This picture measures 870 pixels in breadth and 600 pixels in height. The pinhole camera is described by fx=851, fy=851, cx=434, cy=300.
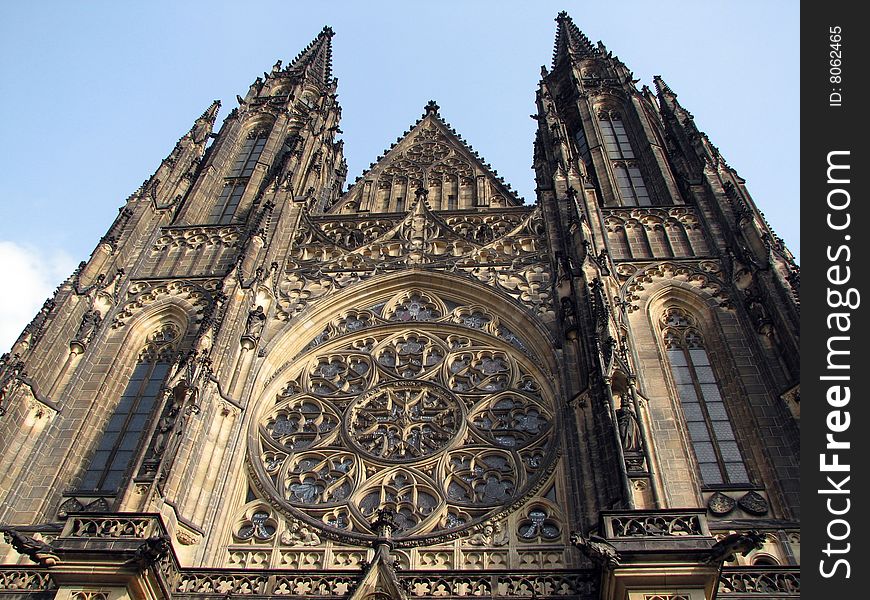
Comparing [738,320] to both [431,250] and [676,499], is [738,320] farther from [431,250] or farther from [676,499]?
[431,250]

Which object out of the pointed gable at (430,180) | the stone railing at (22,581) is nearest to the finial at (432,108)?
the pointed gable at (430,180)

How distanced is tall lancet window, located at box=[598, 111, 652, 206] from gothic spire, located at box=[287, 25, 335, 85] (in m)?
10.9

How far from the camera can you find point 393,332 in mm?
17016

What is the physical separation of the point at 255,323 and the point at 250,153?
990 centimetres

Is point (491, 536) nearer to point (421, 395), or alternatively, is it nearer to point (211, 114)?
point (421, 395)

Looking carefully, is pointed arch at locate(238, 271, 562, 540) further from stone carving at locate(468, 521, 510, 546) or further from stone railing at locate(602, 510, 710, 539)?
stone railing at locate(602, 510, 710, 539)

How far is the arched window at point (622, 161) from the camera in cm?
2108

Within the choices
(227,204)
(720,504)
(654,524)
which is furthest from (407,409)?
(227,204)

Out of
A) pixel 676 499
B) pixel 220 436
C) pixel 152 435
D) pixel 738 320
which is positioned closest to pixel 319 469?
pixel 220 436

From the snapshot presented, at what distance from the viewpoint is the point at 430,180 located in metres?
22.8

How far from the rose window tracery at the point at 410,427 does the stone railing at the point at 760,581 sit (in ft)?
8.97

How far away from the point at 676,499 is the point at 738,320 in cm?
486

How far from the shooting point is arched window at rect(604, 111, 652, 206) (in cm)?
2108

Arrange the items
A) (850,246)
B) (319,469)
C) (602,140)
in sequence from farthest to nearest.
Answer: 1. (602,140)
2. (319,469)
3. (850,246)
